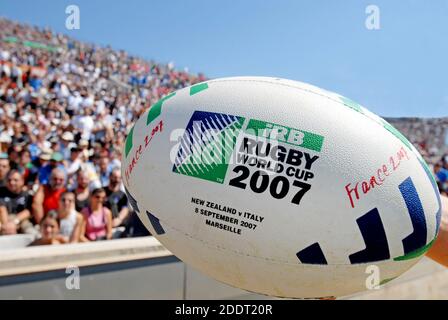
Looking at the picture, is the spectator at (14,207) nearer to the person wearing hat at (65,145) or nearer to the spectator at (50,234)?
the spectator at (50,234)

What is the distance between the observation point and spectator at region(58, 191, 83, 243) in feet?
11.8

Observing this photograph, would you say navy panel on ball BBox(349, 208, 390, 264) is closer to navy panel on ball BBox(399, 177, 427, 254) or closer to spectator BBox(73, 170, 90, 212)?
navy panel on ball BBox(399, 177, 427, 254)

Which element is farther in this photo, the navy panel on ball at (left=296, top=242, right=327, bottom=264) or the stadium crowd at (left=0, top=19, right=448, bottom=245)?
the stadium crowd at (left=0, top=19, right=448, bottom=245)

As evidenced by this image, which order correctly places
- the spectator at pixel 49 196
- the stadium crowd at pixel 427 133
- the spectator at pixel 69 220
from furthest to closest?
the stadium crowd at pixel 427 133
the spectator at pixel 49 196
the spectator at pixel 69 220

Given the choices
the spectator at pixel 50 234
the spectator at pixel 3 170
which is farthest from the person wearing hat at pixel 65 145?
the spectator at pixel 50 234

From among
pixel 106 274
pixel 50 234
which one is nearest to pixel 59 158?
pixel 50 234

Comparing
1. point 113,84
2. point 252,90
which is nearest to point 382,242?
point 252,90

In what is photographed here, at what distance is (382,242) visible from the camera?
1.31 metres

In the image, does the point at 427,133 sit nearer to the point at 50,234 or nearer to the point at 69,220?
the point at 69,220

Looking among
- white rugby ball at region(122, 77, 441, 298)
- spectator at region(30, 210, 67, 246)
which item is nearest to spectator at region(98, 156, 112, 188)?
spectator at region(30, 210, 67, 246)

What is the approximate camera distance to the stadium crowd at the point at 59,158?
3.82 m

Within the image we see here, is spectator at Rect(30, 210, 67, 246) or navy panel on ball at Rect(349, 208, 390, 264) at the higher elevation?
navy panel on ball at Rect(349, 208, 390, 264)

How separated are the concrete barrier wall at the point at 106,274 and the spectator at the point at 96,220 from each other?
0.74 meters

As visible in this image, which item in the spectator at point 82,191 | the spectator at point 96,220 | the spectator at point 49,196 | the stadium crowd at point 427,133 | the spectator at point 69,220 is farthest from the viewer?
the stadium crowd at point 427,133
